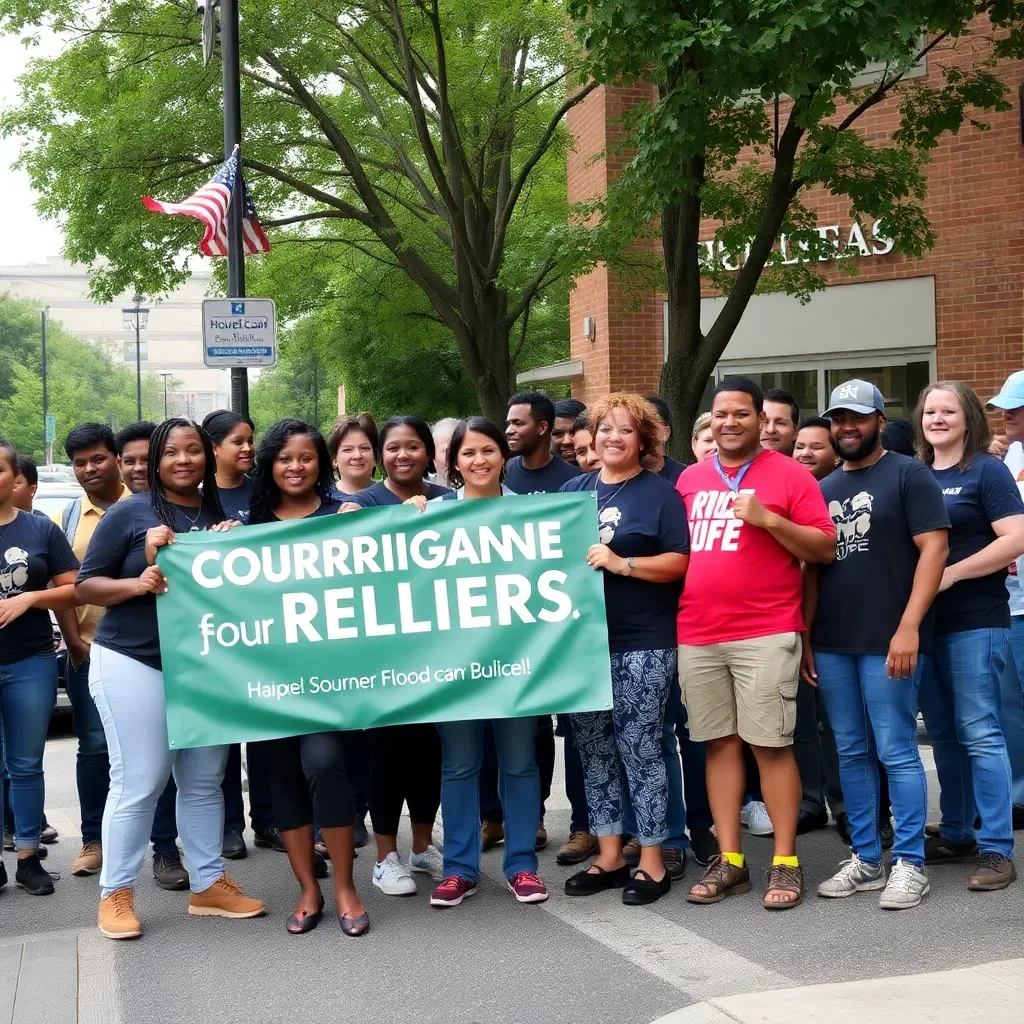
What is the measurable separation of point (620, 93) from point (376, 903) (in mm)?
15256

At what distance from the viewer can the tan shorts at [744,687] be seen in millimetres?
5719

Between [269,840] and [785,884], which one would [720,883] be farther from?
[269,840]

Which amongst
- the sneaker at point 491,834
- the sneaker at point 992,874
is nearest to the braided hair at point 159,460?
the sneaker at point 491,834

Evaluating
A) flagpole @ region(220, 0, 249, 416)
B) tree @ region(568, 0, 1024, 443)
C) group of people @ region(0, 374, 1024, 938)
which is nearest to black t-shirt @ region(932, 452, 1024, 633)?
group of people @ region(0, 374, 1024, 938)

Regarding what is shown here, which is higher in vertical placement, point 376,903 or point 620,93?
point 620,93

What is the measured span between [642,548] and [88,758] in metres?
2.91

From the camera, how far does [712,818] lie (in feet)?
21.7

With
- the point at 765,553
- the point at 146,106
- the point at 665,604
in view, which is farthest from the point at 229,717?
the point at 146,106

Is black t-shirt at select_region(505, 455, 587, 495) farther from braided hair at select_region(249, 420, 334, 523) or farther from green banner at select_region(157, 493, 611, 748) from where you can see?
braided hair at select_region(249, 420, 334, 523)

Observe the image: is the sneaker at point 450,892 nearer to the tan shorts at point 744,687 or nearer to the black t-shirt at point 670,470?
the tan shorts at point 744,687

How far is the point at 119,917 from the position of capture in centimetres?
570

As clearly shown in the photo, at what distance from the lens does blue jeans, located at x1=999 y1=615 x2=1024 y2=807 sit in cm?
694

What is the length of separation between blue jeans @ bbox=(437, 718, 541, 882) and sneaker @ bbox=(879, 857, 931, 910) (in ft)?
4.73

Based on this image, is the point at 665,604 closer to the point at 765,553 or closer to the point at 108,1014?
the point at 765,553
